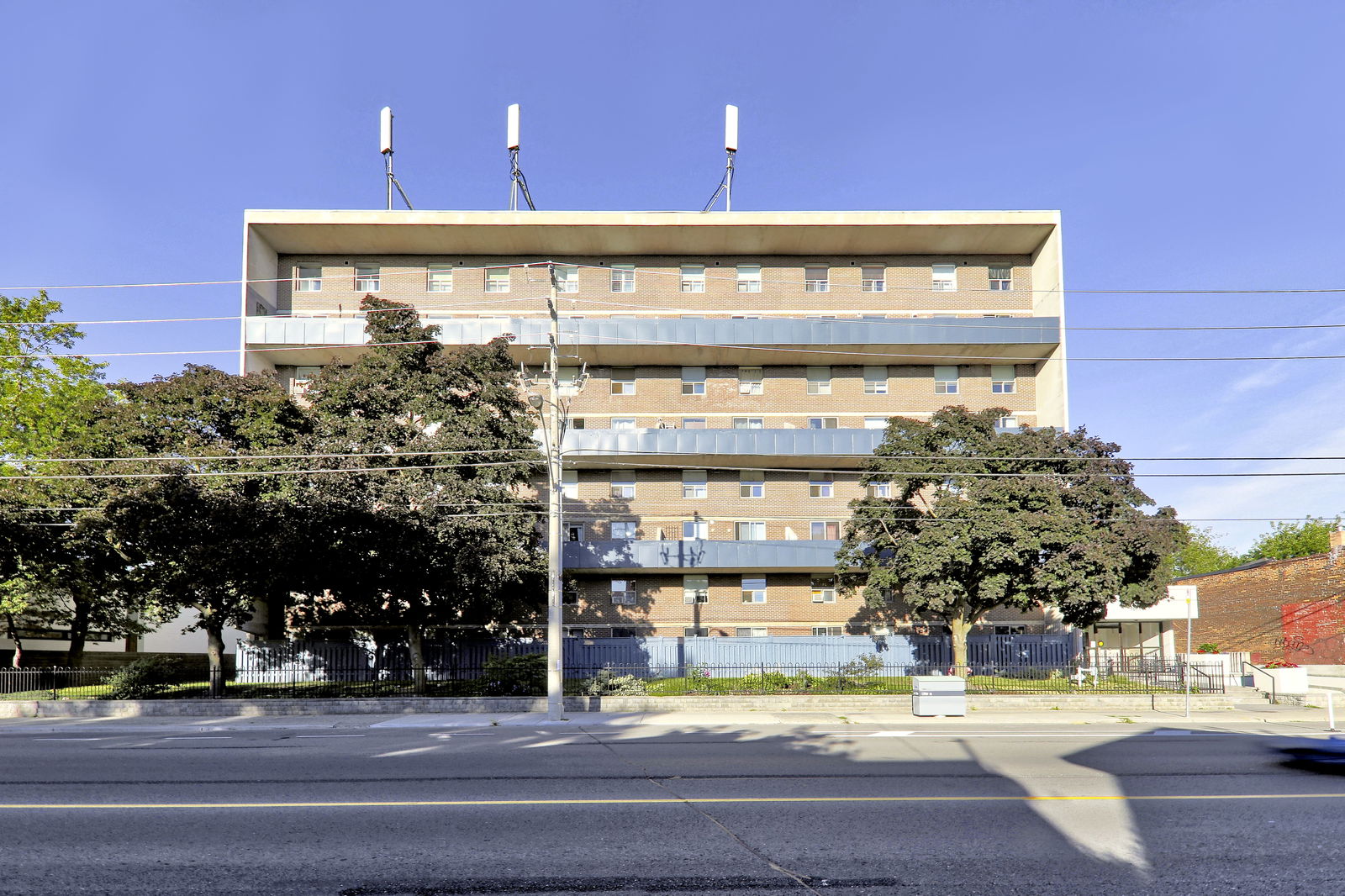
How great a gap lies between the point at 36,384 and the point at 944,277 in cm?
3742

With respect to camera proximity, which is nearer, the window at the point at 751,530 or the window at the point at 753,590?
the window at the point at 753,590

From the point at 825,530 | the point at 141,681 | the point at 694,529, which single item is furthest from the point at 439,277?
the point at 141,681

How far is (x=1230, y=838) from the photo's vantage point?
364 inches

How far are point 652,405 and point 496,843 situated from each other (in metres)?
36.6

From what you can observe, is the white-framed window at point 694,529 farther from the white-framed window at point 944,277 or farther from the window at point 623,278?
the white-framed window at point 944,277

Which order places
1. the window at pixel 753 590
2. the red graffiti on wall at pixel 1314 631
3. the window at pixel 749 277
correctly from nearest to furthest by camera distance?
the red graffiti on wall at pixel 1314 631 → the window at pixel 753 590 → the window at pixel 749 277

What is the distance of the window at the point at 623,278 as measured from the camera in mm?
46094

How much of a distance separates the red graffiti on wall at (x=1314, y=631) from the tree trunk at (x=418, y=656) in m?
34.7

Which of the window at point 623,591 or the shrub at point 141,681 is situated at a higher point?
the window at point 623,591

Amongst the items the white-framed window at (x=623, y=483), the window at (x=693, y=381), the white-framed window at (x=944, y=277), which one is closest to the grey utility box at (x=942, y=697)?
the white-framed window at (x=623, y=483)

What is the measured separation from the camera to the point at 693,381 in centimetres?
4553


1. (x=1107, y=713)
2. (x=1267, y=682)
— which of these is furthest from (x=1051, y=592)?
(x=1267, y=682)

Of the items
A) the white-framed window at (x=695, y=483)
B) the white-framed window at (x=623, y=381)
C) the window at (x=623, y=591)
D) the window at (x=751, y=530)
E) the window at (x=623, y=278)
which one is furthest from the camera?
the window at (x=623, y=278)

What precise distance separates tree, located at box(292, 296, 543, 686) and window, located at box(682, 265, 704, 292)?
14459mm
